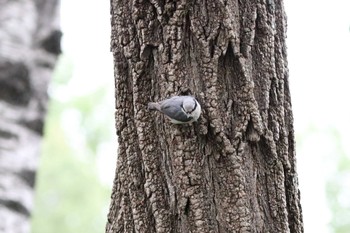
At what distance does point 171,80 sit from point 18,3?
4.23 feet

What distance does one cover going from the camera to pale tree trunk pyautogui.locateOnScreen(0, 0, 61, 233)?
2.23 meters

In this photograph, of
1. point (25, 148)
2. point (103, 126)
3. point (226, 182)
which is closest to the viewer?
point (226, 182)

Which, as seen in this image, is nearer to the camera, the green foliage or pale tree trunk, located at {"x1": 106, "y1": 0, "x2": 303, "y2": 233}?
pale tree trunk, located at {"x1": 106, "y1": 0, "x2": 303, "y2": 233}

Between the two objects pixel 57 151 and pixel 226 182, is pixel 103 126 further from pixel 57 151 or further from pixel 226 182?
pixel 226 182

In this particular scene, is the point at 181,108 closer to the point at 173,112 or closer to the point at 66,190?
the point at 173,112

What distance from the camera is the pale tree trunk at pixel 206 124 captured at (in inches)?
50.3

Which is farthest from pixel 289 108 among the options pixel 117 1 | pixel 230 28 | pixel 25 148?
pixel 25 148

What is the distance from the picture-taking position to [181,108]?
1229 millimetres

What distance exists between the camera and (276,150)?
1.33 m

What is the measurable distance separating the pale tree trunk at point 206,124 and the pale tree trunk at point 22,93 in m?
0.94

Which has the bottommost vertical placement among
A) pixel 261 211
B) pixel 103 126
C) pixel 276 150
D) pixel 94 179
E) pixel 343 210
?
pixel 261 211

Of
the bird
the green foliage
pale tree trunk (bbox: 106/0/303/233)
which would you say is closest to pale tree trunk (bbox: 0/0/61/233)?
pale tree trunk (bbox: 106/0/303/233)

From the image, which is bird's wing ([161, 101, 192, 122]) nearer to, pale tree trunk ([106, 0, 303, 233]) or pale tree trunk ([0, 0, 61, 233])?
pale tree trunk ([106, 0, 303, 233])

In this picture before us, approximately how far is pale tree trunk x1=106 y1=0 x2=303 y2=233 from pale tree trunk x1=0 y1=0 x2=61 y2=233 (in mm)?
939
